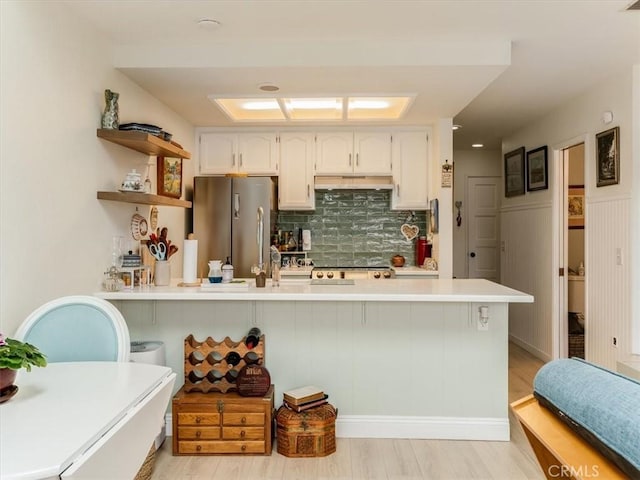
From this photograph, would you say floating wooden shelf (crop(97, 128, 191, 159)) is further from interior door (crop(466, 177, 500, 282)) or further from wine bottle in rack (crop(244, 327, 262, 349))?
interior door (crop(466, 177, 500, 282))

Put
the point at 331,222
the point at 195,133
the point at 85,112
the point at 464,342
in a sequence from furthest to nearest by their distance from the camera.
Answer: the point at 331,222, the point at 195,133, the point at 464,342, the point at 85,112

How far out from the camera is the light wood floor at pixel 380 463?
2.34 metres

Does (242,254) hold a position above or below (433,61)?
below

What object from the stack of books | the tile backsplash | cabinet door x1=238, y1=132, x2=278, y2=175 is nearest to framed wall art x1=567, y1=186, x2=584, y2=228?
the tile backsplash

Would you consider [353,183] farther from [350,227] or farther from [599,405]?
[599,405]

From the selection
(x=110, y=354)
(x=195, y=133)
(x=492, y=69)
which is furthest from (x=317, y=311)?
(x=195, y=133)

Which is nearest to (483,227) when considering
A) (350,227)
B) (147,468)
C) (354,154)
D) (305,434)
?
(350,227)

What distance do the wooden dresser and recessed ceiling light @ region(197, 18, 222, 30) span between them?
2171mm

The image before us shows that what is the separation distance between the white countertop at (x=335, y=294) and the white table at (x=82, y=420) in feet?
2.82

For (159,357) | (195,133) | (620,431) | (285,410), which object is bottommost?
(285,410)

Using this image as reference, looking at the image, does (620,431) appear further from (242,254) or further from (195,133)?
(195,133)

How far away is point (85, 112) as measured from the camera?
101 inches

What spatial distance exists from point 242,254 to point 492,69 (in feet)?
8.51

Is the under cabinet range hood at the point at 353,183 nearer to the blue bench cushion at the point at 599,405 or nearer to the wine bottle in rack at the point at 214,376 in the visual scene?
the wine bottle in rack at the point at 214,376
